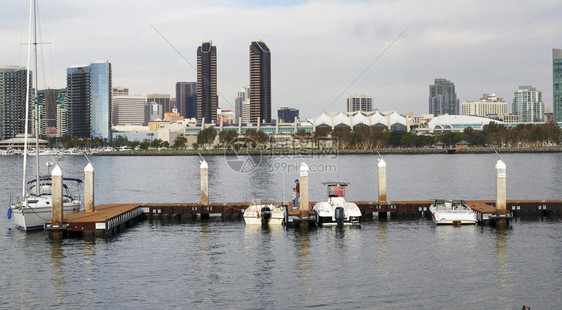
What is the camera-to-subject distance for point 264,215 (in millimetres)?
53312

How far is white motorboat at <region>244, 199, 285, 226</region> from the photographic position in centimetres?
5266

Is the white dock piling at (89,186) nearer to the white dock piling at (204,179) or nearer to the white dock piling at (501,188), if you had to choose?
the white dock piling at (204,179)

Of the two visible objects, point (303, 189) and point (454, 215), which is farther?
point (454, 215)

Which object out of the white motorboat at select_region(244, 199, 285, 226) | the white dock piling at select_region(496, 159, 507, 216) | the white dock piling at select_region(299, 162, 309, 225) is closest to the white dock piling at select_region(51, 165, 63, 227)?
the white motorboat at select_region(244, 199, 285, 226)

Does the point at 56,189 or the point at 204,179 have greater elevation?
the point at 204,179

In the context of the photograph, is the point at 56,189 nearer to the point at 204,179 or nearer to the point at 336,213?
the point at 204,179

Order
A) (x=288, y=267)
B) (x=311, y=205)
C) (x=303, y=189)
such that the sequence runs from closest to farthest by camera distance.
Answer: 1. (x=288, y=267)
2. (x=303, y=189)
3. (x=311, y=205)

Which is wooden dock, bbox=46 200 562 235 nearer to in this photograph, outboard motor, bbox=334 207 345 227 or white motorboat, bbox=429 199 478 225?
white motorboat, bbox=429 199 478 225

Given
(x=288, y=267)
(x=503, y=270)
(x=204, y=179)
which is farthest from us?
(x=204, y=179)

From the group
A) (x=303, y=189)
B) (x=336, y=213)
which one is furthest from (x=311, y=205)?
(x=303, y=189)

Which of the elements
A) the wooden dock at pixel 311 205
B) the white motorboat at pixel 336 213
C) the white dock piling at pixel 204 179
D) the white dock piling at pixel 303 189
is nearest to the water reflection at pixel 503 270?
the wooden dock at pixel 311 205

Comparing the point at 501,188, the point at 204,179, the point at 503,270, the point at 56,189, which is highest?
the point at 204,179

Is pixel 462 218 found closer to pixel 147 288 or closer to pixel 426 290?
pixel 426 290

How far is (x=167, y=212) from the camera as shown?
58.1 metres
